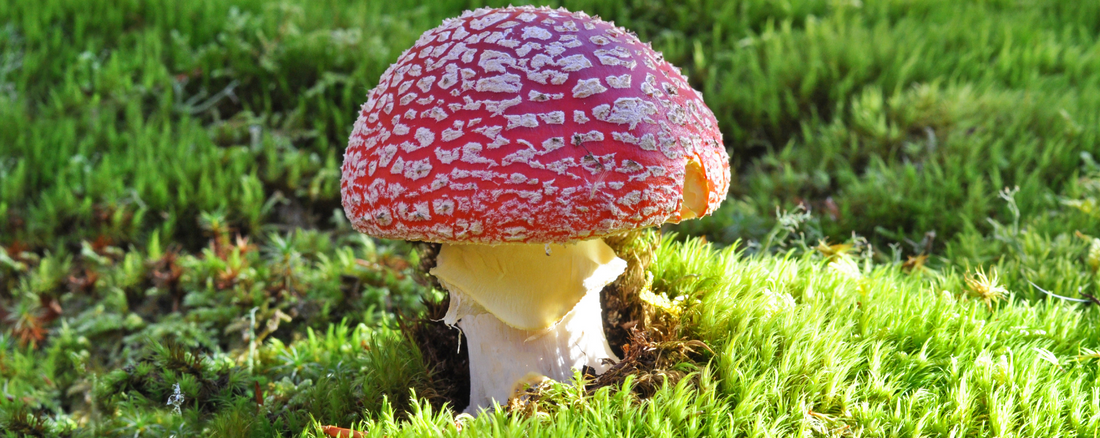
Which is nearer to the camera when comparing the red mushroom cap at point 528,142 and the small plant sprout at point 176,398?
the red mushroom cap at point 528,142

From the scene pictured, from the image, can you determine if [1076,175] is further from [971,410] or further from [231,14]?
[231,14]

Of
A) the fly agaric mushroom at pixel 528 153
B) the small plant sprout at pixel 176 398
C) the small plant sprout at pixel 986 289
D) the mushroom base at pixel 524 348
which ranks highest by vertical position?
the fly agaric mushroom at pixel 528 153

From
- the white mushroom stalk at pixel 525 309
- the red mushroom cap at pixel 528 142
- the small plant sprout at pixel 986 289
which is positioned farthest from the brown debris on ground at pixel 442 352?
the small plant sprout at pixel 986 289

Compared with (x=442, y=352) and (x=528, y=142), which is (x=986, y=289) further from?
(x=442, y=352)

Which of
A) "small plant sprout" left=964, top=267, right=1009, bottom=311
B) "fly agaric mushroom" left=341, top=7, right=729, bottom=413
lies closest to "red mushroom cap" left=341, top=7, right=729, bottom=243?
"fly agaric mushroom" left=341, top=7, right=729, bottom=413

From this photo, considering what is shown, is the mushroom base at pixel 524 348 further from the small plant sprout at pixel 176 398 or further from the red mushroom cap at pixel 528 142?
the small plant sprout at pixel 176 398

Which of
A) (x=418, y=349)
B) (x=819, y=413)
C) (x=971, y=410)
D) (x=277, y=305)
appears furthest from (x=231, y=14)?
(x=971, y=410)

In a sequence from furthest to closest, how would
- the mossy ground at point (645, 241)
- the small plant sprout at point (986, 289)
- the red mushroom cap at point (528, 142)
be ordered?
the small plant sprout at point (986, 289)
the mossy ground at point (645, 241)
the red mushroom cap at point (528, 142)
